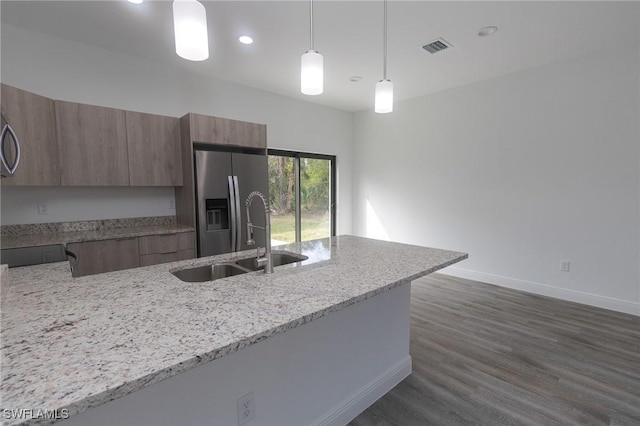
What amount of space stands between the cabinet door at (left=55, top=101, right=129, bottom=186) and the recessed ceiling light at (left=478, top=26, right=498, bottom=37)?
3.55 m

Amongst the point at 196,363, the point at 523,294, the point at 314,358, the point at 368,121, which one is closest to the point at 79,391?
the point at 196,363

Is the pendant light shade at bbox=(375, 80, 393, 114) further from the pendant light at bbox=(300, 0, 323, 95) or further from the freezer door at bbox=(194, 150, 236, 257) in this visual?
the freezer door at bbox=(194, 150, 236, 257)

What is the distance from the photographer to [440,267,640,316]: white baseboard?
3.17m

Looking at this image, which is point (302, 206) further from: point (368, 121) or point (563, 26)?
point (563, 26)

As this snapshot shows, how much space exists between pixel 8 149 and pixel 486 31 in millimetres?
4092

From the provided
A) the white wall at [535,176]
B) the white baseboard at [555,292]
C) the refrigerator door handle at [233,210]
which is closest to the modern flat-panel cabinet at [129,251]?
the refrigerator door handle at [233,210]

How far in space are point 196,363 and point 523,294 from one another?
413 cm

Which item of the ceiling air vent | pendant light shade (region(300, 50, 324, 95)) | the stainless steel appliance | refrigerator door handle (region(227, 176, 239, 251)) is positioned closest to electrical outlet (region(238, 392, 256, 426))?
pendant light shade (region(300, 50, 324, 95))

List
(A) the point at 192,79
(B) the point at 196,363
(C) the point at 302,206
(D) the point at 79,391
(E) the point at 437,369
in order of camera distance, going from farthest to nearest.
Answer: (C) the point at 302,206 < (A) the point at 192,79 < (E) the point at 437,369 < (B) the point at 196,363 < (D) the point at 79,391

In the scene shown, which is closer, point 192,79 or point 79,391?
point 79,391

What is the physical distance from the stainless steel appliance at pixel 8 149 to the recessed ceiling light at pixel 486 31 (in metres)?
3.74

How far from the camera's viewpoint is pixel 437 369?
224cm

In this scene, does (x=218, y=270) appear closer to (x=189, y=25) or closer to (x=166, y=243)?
(x=189, y=25)

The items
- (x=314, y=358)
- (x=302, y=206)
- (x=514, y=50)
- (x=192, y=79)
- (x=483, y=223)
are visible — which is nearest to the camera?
(x=314, y=358)
